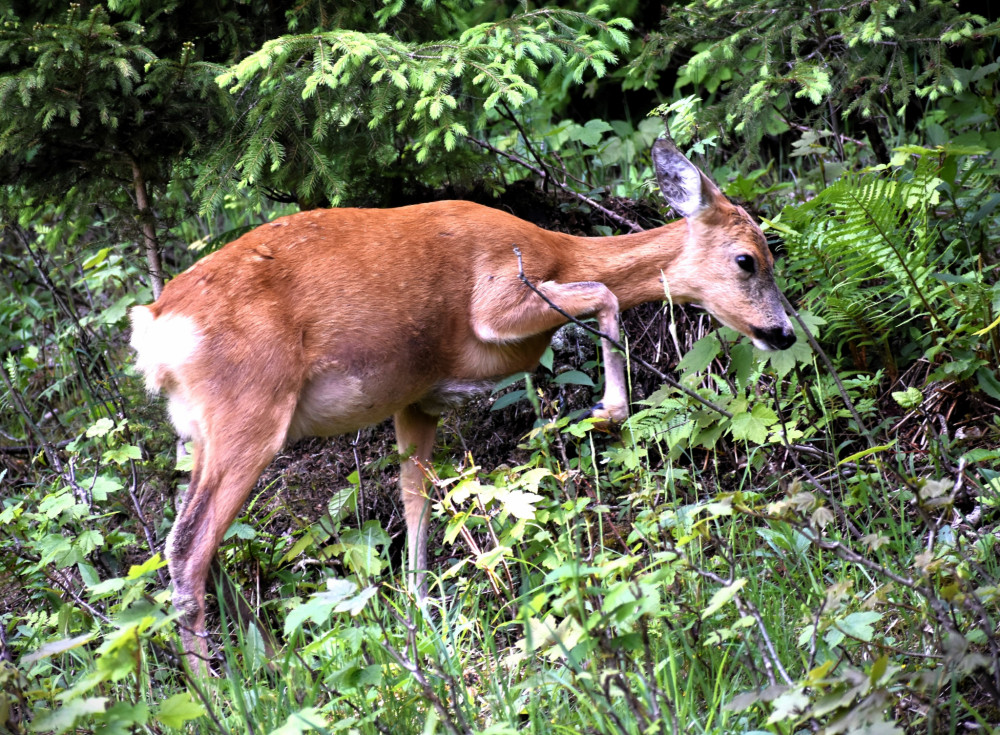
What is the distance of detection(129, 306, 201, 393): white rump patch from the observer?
4.41 meters

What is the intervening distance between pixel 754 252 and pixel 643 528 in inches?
91.0

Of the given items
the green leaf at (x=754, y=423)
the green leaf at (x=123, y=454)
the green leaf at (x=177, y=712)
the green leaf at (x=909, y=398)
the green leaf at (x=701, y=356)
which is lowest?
the green leaf at (x=909, y=398)

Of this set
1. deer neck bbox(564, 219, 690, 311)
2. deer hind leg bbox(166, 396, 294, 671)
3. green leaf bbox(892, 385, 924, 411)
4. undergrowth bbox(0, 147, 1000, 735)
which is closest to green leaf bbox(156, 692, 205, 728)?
undergrowth bbox(0, 147, 1000, 735)

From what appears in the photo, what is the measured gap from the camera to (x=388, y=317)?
4738mm

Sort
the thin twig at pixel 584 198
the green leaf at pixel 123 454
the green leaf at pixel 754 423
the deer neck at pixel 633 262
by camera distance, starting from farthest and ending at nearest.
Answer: the thin twig at pixel 584 198 < the deer neck at pixel 633 262 < the green leaf at pixel 123 454 < the green leaf at pixel 754 423

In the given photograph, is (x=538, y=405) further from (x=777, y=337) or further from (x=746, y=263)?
(x=746, y=263)

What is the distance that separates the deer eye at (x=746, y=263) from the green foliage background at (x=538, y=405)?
22 centimetres

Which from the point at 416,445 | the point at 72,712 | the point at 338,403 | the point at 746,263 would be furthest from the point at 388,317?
the point at 72,712

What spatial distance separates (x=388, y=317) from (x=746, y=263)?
1.94m

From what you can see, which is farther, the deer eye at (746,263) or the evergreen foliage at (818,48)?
the deer eye at (746,263)

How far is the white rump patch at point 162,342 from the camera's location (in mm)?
Result: 4406

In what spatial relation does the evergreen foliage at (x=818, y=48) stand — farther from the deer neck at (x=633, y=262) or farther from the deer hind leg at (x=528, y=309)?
the deer hind leg at (x=528, y=309)

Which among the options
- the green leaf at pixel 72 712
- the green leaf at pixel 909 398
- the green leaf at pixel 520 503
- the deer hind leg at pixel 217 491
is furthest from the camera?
the green leaf at pixel 909 398

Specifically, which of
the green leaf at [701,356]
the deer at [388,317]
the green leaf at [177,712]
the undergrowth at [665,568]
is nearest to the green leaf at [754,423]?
the undergrowth at [665,568]
